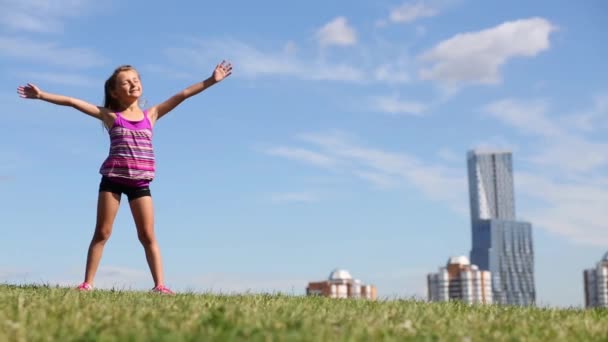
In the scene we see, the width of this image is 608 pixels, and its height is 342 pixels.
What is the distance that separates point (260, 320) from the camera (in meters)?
6.88

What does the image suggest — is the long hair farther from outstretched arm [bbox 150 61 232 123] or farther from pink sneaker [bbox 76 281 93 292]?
pink sneaker [bbox 76 281 93 292]

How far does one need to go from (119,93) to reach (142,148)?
81 cm

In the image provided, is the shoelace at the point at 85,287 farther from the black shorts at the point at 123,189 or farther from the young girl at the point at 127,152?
the black shorts at the point at 123,189

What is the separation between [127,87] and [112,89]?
24 cm

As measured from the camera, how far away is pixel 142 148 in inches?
409

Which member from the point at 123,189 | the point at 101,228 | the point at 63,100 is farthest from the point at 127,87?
the point at 101,228

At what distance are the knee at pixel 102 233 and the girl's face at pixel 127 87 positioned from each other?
153cm

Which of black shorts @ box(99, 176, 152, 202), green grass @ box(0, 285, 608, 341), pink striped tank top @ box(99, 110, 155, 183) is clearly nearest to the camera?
green grass @ box(0, 285, 608, 341)

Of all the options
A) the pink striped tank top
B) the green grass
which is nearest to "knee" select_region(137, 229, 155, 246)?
the pink striped tank top

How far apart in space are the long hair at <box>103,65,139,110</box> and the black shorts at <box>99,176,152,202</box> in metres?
0.93

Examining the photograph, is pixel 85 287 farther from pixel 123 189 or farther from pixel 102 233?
pixel 123 189

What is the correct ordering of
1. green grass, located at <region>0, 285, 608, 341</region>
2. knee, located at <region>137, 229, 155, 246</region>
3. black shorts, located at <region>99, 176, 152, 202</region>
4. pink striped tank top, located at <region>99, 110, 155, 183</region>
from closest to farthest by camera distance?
green grass, located at <region>0, 285, 608, 341</region>
pink striped tank top, located at <region>99, 110, 155, 183</region>
black shorts, located at <region>99, 176, 152, 202</region>
knee, located at <region>137, 229, 155, 246</region>

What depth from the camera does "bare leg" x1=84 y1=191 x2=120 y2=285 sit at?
10.5 m

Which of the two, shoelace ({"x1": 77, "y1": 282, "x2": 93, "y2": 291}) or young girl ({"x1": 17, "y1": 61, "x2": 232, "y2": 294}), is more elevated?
young girl ({"x1": 17, "y1": 61, "x2": 232, "y2": 294})
